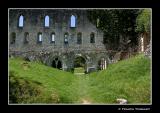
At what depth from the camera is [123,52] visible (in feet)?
29.5

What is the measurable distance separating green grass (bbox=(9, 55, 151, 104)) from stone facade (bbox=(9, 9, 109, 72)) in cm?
24

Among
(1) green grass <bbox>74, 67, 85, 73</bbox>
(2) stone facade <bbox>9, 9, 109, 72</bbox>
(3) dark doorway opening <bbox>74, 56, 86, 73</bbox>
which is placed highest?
(2) stone facade <bbox>9, 9, 109, 72</bbox>

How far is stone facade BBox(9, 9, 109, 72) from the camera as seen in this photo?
8.55 meters

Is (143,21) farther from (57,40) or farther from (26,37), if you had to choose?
(26,37)

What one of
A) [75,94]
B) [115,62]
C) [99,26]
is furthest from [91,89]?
[99,26]

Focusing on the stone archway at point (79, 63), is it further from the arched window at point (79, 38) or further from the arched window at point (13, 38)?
the arched window at point (13, 38)

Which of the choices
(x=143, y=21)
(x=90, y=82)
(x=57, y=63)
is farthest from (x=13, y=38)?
(x=143, y=21)

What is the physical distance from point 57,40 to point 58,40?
2 centimetres

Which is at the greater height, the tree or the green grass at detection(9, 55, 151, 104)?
the tree

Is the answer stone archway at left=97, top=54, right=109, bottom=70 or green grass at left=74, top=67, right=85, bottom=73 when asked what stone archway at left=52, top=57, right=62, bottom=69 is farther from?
stone archway at left=97, top=54, right=109, bottom=70

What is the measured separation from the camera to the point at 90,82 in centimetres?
864

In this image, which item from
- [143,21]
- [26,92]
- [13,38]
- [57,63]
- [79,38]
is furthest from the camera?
[79,38]

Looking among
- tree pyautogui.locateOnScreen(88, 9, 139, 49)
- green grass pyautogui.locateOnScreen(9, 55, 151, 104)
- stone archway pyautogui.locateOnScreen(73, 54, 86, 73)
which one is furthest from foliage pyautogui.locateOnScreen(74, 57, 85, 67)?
tree pyautogui.locateOnScreen(88, 9, 139, 49)
